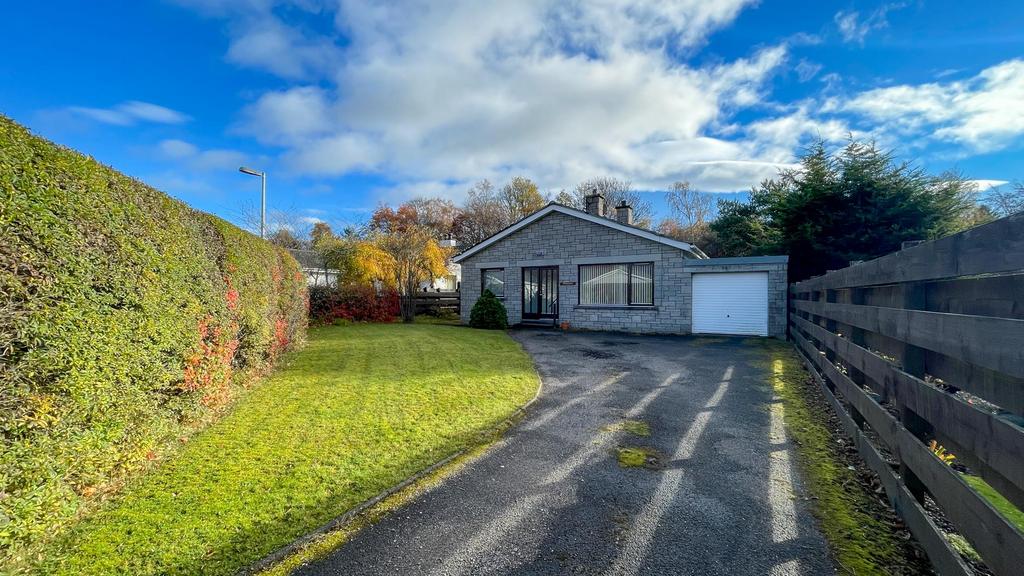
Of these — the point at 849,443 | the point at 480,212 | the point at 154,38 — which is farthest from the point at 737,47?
the point at 480,212

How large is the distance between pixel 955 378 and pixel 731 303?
10.9 m

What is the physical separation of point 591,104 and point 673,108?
8.08 ft

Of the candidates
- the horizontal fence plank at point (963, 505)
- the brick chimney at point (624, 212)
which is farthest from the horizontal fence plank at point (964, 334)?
the brick chimney at point (624, 212)

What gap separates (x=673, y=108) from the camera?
11.1 metres

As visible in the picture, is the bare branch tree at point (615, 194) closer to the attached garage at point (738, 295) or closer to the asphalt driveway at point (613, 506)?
the attached garage at point (738, 295)

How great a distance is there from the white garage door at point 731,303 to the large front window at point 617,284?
1472mm

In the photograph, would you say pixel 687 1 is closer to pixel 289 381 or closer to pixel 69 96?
pixel 289 381

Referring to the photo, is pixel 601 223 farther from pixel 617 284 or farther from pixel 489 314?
pixel 489 314

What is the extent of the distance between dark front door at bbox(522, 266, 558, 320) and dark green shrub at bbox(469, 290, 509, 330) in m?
1.09

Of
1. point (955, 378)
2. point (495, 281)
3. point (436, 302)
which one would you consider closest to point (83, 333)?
point (955, 378)

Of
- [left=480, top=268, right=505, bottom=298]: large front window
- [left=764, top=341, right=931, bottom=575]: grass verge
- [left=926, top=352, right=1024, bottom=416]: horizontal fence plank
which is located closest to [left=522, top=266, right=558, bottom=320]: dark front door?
[left=480, top=268, right=505, bottom=298]: large front window

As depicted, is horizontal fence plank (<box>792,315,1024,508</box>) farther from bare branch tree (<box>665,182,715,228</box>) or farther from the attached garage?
bare branch tree (<box>665,182,715,228</box>)

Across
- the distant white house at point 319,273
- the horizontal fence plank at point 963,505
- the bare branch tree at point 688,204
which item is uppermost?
the bare branch tree at point 688,204

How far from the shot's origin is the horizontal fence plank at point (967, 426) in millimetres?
1382
